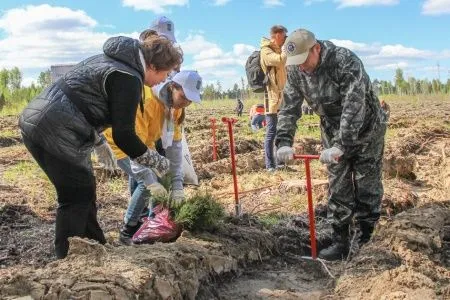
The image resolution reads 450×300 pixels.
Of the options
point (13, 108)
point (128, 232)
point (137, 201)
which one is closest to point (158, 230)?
point (137, 201)

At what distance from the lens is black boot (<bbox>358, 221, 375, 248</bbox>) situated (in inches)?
186

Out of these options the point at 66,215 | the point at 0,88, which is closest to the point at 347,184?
the point at 66,215

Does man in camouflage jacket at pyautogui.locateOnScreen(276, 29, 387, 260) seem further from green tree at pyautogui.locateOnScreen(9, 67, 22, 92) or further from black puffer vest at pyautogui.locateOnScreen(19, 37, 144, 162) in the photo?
green tree at pyautogui.locateOnScreen(9, 67, 22, 92)

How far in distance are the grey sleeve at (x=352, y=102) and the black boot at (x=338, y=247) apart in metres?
0.92

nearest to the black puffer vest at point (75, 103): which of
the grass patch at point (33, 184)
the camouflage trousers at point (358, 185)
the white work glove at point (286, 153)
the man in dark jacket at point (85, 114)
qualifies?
the man in dark jacket at point (85, 114)

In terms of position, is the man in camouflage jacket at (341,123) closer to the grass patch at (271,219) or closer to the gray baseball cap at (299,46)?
the gray baseball cap at (299,46)

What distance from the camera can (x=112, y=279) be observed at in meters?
2.86

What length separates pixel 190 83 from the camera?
3.91 metres

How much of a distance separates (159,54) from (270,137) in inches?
181

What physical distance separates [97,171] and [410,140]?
528 cm

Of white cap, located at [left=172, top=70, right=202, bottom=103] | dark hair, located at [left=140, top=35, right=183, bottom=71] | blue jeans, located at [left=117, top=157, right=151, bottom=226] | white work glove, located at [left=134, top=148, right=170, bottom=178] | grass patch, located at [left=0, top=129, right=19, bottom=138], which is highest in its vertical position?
dark hair, located at [left=140, top=35, right=183, bottom=71]

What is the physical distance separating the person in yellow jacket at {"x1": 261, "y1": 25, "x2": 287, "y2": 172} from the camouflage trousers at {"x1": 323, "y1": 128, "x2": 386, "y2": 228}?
283cm

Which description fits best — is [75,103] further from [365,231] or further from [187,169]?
[365,231]

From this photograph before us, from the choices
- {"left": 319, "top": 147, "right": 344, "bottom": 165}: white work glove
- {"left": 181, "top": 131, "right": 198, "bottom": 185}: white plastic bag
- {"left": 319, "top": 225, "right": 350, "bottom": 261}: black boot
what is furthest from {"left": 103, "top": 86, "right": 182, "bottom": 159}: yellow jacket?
{"left": 319, "top": 225, "right": 350, "bottom": 261}: black boot
